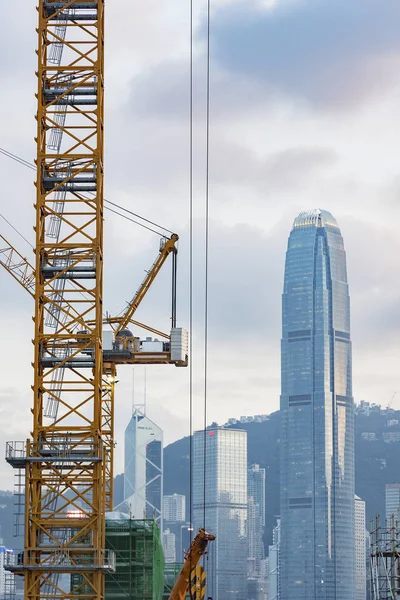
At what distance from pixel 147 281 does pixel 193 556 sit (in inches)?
1332

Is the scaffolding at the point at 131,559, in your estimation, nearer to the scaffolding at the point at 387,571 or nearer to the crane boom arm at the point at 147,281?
the scaffolding at the point at 387,571

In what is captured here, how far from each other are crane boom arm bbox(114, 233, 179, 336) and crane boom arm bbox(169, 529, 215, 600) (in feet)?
83.2

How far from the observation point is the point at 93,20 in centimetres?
8544

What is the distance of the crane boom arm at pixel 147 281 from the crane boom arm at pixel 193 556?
25370mm

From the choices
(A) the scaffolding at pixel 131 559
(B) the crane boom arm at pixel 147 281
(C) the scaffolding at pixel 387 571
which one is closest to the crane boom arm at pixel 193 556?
(A) the scaffolding at pixel 131 559

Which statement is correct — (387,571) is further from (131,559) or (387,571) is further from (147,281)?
(147,281)

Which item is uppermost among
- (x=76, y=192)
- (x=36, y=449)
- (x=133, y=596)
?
(x=76, y=192)

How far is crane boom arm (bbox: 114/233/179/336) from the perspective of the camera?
130 metres

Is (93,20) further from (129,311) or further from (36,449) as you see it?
(129,311)

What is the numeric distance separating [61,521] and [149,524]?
20.7 meters

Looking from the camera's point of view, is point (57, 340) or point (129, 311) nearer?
point (57, 340)

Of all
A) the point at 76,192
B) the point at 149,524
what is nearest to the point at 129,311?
the point at 149,524

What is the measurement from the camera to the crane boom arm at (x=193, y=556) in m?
106

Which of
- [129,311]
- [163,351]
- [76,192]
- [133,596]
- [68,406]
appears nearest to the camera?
[68,406]
